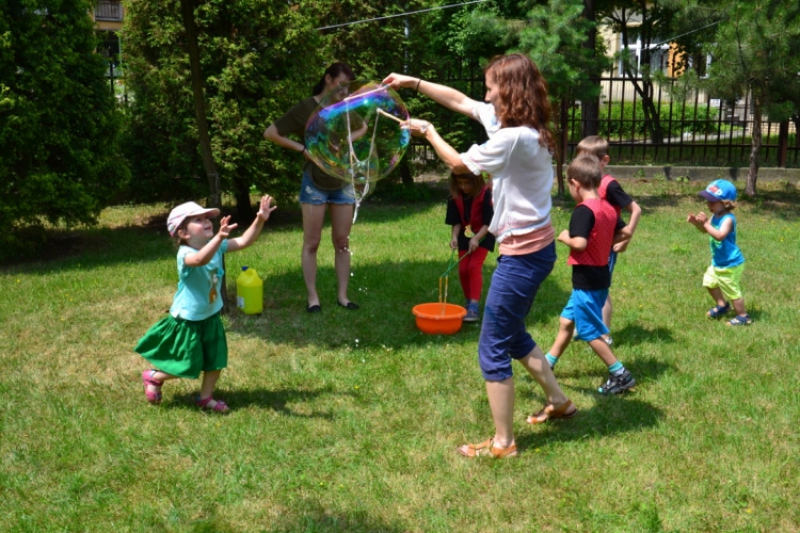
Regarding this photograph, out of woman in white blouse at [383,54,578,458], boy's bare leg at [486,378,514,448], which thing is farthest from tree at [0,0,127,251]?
boy's bare leg at [486,378,514,448]

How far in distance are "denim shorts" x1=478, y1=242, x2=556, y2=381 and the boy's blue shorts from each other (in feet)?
3.35

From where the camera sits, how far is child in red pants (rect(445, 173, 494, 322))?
6.34 meters

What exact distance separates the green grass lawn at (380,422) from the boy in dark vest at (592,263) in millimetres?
233

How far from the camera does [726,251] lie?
251 inches

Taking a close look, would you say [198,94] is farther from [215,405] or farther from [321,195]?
[215,405]

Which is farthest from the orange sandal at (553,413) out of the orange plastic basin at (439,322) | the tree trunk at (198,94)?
the tree trunk at (198,94)

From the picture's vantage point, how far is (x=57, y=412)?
4.67 meters

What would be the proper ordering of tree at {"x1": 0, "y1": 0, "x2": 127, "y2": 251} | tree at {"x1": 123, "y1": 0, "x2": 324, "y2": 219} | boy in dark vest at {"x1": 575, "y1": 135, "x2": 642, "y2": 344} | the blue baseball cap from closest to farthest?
boy in dark vest at {"x1": 575, "y1": 135, "x2": 642, "y2": 344}
the blue baseball cap
tree at {"x1": 0, "y1": 0, "x2": 127, "y2": 251}
tree at {"x1": 123, "y1": 0, "x2": 324, "y2": 219}

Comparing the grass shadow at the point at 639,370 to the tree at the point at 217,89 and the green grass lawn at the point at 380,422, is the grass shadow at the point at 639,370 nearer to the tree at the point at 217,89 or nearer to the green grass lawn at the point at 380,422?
the green grass lawn at the point at 380,422

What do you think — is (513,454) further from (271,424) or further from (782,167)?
(782,167)

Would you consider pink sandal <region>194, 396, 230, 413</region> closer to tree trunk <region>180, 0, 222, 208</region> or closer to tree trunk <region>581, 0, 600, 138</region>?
tree trunk <region>180, 0, 222, 208</region>

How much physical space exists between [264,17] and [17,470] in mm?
7444

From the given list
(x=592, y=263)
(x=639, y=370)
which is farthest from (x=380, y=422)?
(x=639, y=370)

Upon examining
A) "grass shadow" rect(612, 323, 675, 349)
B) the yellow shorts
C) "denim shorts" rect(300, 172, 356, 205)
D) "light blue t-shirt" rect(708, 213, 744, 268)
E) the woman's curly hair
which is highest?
the woman's curly hair
